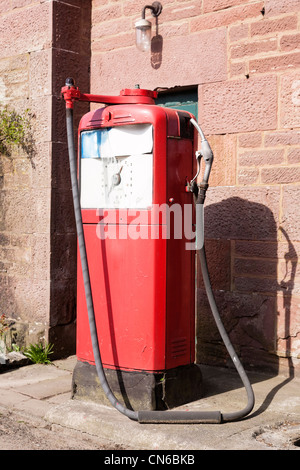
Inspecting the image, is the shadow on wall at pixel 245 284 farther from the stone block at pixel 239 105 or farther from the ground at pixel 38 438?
the ground at pixel 38 438

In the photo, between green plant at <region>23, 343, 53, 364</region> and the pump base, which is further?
green plant at <region>23, 343, 53, 364</region>

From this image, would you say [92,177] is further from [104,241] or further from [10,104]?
[10,104]

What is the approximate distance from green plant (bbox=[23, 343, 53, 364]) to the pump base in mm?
1088

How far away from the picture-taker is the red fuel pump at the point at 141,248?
343 centimetres

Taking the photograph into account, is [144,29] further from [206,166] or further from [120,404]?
[120,404]

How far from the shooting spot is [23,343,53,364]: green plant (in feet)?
15.7

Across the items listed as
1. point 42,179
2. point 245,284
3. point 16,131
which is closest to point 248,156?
point 245,284

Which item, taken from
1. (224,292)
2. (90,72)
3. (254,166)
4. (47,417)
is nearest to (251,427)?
(47,417)

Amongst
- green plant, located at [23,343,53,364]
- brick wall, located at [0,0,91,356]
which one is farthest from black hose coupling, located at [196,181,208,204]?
green plant, located at [23,343,53,364]

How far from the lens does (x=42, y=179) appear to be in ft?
16.3

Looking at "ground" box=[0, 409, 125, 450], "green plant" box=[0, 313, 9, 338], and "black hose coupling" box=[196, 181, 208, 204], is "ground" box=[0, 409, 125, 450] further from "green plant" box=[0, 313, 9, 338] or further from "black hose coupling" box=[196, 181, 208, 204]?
"green plant" box=[0, 313, 9, 338]

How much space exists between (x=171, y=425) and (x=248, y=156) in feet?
6.36

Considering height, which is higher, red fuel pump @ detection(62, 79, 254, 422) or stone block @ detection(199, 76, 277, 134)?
stone block @ detection(199, 76, 277, 134)

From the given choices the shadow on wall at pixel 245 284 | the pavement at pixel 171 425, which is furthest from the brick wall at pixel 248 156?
the pavement at pixel 171 425
